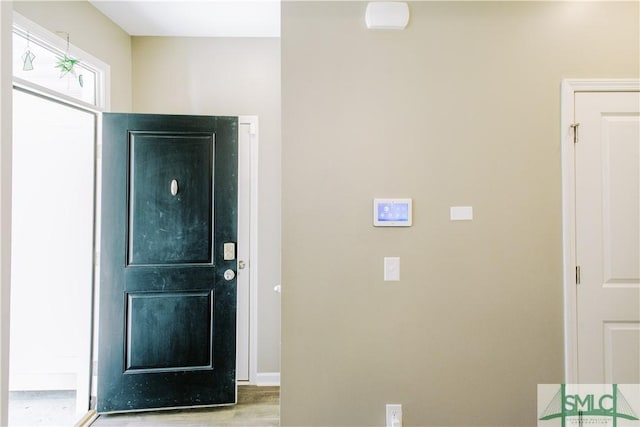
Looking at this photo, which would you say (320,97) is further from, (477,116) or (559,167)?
(559,167)

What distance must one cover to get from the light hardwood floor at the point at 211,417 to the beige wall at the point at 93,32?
2.17m

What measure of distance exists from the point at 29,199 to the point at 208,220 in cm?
143

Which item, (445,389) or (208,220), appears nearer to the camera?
(445,389)

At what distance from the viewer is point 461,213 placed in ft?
5.34

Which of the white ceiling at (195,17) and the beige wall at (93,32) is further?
the white ceiling at (195,17)

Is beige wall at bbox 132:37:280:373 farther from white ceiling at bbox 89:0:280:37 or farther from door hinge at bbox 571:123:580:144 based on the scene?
door hinge at bbox 571:123:580:144

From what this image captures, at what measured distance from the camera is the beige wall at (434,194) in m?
1.61

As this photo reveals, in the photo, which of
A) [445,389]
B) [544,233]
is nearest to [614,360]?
[544,233]

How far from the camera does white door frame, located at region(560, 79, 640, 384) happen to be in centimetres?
161

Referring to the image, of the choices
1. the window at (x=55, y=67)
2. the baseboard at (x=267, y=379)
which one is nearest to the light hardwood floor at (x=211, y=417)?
the baseboard at (x=267, y=379)

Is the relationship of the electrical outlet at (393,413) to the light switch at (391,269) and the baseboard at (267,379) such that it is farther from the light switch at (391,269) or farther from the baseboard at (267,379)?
the baseboard at (267,379)

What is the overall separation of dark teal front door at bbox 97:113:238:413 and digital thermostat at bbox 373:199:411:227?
1.08 metres

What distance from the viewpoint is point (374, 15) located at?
1573 millimetres

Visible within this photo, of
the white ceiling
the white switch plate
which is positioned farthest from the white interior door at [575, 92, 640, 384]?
the white ceiling
